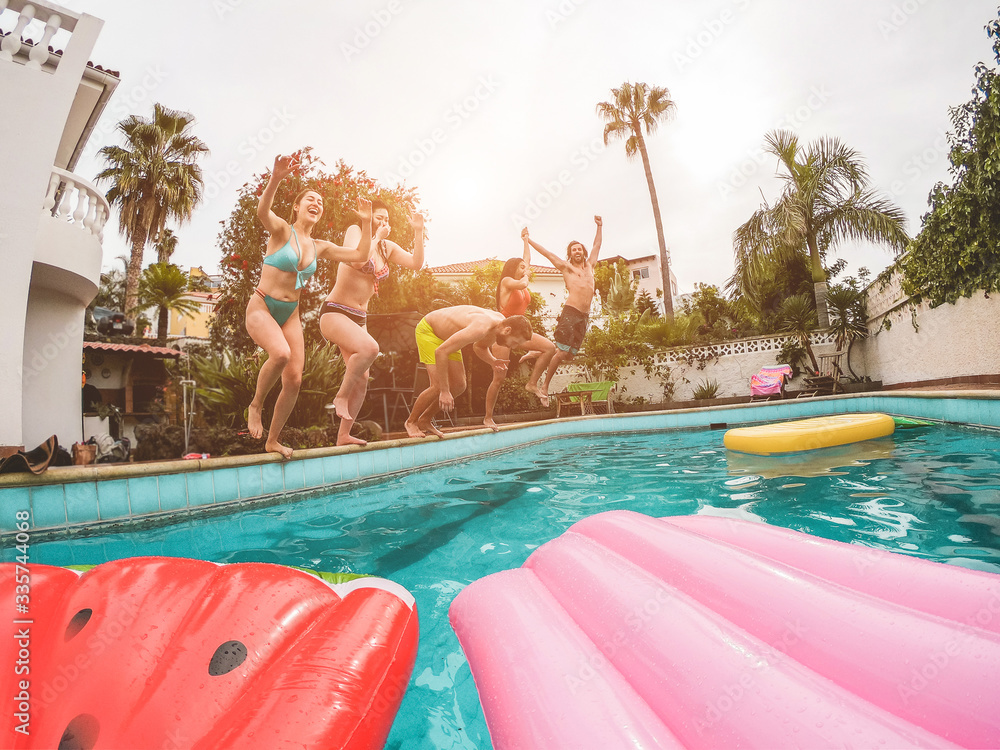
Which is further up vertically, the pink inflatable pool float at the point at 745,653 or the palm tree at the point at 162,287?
the palm tree at the point at 162,287

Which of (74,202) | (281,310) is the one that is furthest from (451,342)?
(74,202)

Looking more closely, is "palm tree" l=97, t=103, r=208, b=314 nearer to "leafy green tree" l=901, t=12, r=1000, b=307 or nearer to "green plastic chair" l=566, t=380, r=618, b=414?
"green plastic chair" l=566, t=380, r=618, b=414

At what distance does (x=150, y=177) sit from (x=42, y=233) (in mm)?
14535

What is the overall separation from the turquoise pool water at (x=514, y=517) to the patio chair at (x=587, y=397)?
6.96 metres

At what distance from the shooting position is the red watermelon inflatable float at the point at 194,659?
0.97 m

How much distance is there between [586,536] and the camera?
228 cm

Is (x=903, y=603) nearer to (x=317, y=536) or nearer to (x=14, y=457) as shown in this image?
(x=317, y=536)

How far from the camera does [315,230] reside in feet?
23.6

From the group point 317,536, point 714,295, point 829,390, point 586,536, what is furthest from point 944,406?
point 714,295

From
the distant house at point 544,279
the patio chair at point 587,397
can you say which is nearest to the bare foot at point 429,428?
the patio chair at point 587,397

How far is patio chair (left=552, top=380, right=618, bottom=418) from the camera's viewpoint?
41.4 ft

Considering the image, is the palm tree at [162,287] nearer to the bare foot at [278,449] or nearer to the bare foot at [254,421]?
the bare foot at [254,421]

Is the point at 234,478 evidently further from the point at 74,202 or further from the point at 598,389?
the point at 598,389

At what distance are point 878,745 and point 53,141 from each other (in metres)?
7.23
